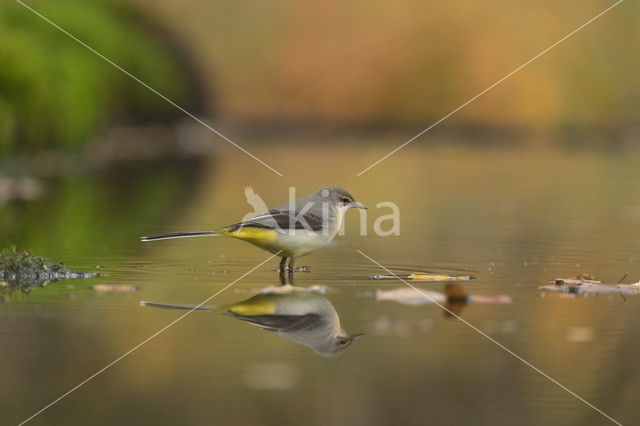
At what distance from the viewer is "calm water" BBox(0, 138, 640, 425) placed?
14.6 ft

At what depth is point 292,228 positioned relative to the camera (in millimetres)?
7582

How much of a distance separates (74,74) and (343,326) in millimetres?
13425

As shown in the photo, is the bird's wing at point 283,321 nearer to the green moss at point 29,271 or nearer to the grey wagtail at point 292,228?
the grey wagtail at point 292,228

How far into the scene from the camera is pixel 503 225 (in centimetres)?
1185

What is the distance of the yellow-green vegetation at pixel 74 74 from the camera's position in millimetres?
15141

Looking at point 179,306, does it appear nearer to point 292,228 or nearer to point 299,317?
point 299,317

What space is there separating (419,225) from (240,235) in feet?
13.9

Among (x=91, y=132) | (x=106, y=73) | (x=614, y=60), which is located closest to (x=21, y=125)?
(x=91, y=132)

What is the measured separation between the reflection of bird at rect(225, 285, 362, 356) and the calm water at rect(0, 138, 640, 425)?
99 mm

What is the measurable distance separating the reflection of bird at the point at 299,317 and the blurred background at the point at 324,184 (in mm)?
113

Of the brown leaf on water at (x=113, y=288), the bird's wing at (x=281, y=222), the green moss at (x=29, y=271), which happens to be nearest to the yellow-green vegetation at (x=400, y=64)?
the bird's wing at (x=281, y=222)

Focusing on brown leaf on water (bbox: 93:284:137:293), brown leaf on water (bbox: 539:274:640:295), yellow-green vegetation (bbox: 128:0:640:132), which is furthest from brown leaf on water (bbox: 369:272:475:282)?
yellow-green vegetation (bbox: 128:0:640:132)

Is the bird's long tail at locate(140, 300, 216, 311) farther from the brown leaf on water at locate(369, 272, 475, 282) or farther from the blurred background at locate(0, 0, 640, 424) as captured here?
the brown leaf on water at locate(369, 272, 475, 282)

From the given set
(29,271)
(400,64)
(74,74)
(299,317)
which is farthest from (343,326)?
(400,64)
